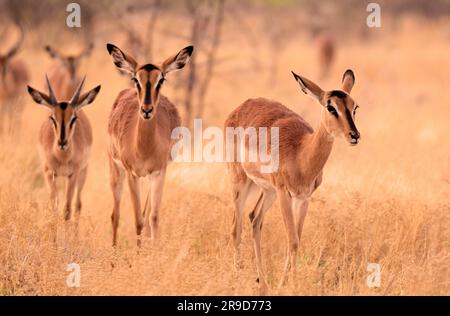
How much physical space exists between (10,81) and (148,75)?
8.89m

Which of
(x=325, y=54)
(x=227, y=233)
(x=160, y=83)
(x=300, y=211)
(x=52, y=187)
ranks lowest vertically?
(x=227, y=233)

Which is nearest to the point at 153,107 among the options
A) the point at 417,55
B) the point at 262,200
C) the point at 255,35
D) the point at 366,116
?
the point at 262,200

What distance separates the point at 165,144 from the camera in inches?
318

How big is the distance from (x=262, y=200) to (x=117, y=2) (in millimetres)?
7568

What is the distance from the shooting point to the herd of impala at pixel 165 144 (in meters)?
6.74

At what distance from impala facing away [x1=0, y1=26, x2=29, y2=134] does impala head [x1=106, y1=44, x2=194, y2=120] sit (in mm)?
6575

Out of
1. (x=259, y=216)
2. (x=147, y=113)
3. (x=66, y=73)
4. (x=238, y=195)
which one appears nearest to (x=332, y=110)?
(x=259, y=216)

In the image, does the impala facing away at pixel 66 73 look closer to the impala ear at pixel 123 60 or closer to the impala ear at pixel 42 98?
the impala ear at pixel 42 98

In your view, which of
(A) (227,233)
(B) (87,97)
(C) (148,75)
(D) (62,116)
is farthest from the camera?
(B) (87,97)

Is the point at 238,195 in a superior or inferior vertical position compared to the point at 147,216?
superior

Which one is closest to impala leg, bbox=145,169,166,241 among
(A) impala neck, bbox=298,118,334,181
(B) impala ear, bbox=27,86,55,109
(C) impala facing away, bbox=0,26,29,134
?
(B) impala ear, bbox=27,86,55,109

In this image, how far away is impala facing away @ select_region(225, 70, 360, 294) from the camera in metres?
6.50

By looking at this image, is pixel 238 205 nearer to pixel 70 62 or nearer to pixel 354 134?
pixel 354 134

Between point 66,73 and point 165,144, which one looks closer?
point 165,144
